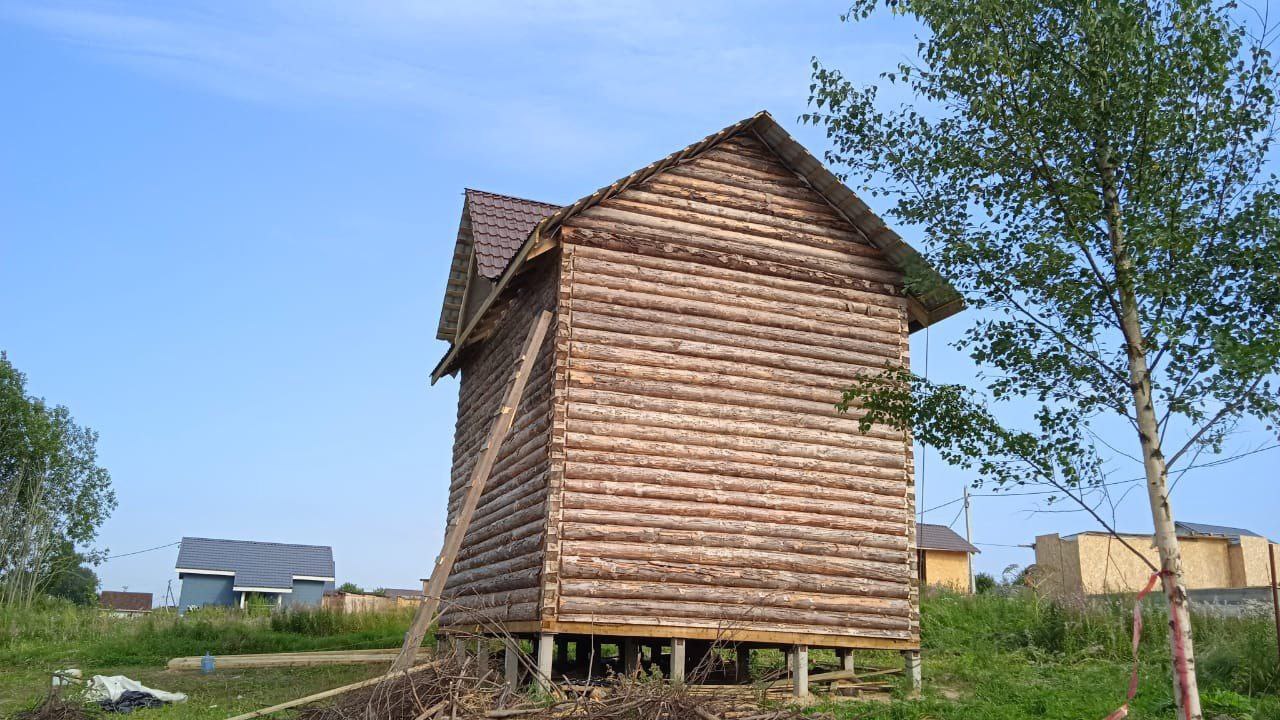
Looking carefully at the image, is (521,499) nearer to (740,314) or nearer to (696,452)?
(696,452)

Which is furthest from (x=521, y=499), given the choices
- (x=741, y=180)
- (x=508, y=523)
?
(x=741, y=180)

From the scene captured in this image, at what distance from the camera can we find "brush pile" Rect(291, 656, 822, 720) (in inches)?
256

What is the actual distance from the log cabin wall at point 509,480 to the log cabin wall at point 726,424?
570 millimetres

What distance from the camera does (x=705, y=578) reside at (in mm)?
12609

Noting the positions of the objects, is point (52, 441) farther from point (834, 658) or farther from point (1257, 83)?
point (1257, 83)

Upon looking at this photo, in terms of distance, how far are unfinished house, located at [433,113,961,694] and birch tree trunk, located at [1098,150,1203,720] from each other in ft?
6.62

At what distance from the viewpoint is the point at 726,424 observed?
13.3m

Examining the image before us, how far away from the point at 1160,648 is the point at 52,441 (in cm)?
4416

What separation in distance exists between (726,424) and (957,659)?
5.85 meters

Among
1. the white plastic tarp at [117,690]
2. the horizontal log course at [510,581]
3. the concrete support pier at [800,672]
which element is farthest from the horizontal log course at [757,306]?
the white plastic tarp at [117,690]

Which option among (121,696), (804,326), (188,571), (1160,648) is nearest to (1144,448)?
(804,326)

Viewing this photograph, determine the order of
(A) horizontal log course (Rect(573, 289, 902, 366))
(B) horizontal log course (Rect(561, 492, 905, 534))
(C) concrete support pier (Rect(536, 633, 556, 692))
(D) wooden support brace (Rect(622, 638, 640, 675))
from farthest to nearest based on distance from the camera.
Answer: (D) wooden support brace (Rect(622, 638, 640, 675)) < (A) horizontal log course (Rect(573, 289, 902, 366)) < (B) horizontal log course (Rect(561, 492, 905, 534)) < (C) concrete support pier (Rect(536, 633, 556, 692))

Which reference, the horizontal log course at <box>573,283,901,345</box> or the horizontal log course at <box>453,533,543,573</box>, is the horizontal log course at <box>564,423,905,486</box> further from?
the horizontal log course at <box>573,283,901,345</box>

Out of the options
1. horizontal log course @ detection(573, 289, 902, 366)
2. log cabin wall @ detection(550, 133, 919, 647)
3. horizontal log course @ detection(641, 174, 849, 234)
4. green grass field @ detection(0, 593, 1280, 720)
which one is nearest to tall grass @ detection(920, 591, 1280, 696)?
green grass field @ detection(0, 593, 1280, 720)
